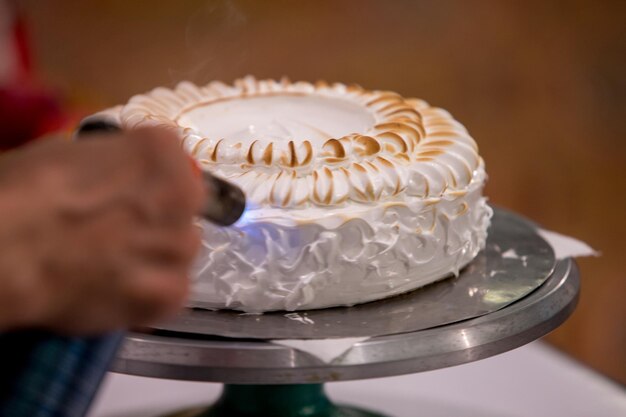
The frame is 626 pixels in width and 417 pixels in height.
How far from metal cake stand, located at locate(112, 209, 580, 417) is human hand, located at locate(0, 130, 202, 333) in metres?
0.36

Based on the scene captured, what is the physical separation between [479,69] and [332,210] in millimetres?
1824

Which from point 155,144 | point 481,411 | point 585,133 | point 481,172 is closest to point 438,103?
point 585,133

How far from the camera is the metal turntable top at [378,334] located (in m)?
1.20

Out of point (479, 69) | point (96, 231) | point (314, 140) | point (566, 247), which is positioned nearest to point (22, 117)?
point (314, 140)

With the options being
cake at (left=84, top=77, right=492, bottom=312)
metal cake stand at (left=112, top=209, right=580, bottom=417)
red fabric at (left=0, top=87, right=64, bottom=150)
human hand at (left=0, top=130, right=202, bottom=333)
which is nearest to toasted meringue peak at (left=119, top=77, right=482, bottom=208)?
cake at (left=84, top=77, right=492, bottom=312)

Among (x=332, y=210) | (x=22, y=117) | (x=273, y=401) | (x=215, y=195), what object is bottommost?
(x=273, y=401)

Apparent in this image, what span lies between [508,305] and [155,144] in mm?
751

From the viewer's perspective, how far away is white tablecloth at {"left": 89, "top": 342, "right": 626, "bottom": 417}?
6.69 ft

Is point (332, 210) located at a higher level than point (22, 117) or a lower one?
higher

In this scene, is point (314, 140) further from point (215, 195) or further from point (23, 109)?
point (23, 109)

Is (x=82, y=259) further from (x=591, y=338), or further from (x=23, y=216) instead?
(x=591, y=338)

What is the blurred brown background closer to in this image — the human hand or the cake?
the cake

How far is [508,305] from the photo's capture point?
4.57ft

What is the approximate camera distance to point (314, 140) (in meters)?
1.55
